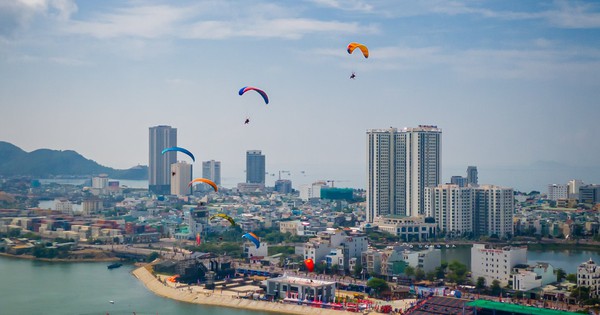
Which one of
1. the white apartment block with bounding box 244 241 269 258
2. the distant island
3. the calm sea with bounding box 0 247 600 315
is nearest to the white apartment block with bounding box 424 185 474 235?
the calm sea with bounding box 0 247 600 315

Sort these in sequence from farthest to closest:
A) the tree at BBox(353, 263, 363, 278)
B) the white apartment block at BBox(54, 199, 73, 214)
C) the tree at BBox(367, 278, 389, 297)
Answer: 1. the white apartment block at BBox(54, 199, 73, 214)
2. the tree at BBox(353, 263, 363, 278)
3. the tree at BBox(367, 278, 389, 297)

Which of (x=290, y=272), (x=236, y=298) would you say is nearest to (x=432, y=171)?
(x=290, y=272)

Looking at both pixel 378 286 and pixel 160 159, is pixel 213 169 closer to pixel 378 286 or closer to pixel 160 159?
pixel 160 159

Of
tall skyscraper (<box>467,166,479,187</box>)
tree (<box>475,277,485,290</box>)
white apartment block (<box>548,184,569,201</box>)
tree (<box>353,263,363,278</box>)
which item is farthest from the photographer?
tall skyscraper (<box>467,166,479,187</box>)

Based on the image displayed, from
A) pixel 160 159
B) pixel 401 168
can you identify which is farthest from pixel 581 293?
pixel 160 159

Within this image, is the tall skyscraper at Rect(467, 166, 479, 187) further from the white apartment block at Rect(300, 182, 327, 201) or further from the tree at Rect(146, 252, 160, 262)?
the tree at Rect(146, 252, 160, 262)

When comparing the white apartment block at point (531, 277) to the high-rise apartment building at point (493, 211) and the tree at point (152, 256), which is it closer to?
the tree at point (152, 256)

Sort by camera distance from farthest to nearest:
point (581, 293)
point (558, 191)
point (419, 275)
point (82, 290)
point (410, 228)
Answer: point (558, 191)
point (410, 228)
point (419, 275)
point (82, 290)
point (581, 293)
